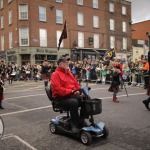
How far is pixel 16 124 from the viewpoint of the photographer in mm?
6633

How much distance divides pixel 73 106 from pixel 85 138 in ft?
2.19

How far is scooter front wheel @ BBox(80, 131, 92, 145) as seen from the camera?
4.86 metres

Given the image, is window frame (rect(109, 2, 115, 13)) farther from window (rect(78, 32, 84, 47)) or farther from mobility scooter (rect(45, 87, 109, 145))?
mobility scooter (rect(45, 87, 109, 145))

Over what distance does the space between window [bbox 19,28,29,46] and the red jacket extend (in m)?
27.1

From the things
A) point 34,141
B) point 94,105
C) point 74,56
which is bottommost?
point 34,141

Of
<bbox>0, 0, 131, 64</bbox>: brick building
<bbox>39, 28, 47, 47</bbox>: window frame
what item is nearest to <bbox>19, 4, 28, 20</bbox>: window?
<bbox>0, 0, 131, 64</bbox>: brick building

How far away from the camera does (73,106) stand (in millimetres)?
5125

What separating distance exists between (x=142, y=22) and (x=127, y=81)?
42.8 meters

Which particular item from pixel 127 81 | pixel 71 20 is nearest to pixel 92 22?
pixel 71 20

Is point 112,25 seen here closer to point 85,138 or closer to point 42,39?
point 42,39

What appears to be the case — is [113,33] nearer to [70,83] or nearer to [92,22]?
[92,22]

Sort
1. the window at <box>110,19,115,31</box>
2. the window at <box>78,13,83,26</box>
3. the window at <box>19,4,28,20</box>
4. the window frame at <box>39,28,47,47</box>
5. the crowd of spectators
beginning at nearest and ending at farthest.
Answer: the crowd of spectators → the window at <box>19,4,28,20</box> → the window frame at <box>39,28,47,47</box> → the window at <box>78,13,83,26</box> → the window at <box>110,19,115,31</box>

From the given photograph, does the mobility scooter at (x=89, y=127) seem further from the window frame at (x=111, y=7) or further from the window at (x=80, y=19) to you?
the window frame at (x=111, y=7)

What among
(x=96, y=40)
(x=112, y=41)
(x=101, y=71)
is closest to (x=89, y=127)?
(x=101, y=71)
